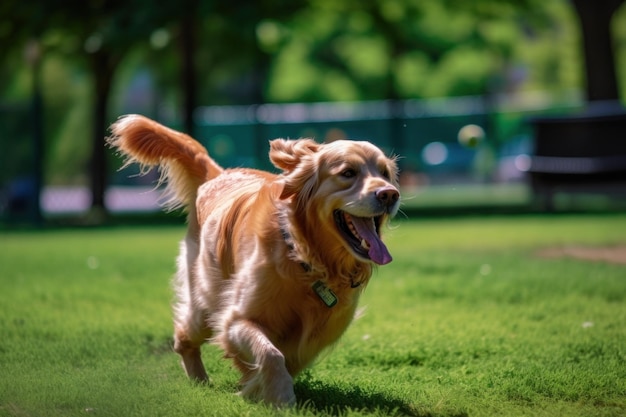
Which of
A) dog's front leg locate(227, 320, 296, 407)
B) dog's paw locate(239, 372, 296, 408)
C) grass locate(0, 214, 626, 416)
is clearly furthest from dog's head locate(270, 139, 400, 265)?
dog's paw locate(239, 372, 296, 408)

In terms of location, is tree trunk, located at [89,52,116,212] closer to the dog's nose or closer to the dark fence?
the dark fence

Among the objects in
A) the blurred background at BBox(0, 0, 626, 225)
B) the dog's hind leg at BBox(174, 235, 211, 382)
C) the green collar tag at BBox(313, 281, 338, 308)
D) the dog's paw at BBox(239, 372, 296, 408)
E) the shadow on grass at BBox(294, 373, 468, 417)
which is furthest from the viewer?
the blurred background at BBox(0, 0, 626, 225)

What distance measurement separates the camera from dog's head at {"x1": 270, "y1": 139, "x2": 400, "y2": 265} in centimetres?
468

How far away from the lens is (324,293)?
488 centimetres

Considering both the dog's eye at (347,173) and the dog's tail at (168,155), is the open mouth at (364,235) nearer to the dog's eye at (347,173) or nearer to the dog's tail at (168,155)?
the dog's eye at (347,173)

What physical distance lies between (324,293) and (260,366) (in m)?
0.49

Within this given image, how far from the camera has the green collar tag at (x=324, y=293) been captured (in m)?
4.87

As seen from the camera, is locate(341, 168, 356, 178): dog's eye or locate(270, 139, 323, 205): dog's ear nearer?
locate(341, 168, 356, 178): dog's eye

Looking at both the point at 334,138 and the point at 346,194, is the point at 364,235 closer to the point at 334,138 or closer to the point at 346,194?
the point at 346,194

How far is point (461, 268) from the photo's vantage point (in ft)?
33.4

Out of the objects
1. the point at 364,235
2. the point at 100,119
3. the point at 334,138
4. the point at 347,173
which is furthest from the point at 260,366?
the point at 100,119

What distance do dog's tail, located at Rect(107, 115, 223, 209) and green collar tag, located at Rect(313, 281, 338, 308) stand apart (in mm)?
1767

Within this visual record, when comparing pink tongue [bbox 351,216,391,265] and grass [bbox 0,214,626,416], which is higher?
pink tongue [bbox 351,216,391,265]

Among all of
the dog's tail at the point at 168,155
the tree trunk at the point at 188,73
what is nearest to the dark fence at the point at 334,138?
the tree trunk at the point at 188,73
